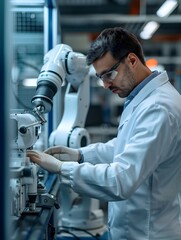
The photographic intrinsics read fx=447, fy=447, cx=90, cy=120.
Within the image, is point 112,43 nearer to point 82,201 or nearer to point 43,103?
point 43,103

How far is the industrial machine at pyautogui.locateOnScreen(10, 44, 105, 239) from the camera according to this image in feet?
6.23

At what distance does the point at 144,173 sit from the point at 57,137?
120cm

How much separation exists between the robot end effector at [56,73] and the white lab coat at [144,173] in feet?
1.38

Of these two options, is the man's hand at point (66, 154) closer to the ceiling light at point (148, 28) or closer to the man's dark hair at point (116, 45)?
the man's dark hair at point (116, 45)

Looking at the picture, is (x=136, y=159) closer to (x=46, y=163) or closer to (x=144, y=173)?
(x=144, y=173)

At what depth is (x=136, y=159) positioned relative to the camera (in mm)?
1902

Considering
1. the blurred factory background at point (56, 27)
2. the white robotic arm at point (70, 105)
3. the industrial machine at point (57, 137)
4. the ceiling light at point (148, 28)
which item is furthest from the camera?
the ceiling light at point (148, 28)

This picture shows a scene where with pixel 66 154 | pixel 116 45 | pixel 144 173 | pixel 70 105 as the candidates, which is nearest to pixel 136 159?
pixel 144 173

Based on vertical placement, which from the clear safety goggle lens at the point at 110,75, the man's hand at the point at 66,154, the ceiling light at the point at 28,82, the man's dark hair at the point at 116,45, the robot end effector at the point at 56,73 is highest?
the man's dark hair at the point at 116,45

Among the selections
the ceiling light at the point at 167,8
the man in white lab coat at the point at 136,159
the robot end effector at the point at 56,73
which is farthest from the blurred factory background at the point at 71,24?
the man in white lab coat at the point at 136,159

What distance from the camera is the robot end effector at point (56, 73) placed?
2340 millimetres

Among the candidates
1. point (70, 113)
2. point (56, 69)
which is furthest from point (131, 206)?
point (70, 113)

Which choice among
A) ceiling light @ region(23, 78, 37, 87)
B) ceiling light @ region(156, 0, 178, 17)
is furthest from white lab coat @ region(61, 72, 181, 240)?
ceiling light @ region(156, 0, 178, 17)

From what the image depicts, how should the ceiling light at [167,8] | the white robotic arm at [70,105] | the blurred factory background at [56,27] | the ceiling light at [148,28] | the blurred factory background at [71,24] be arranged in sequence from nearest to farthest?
the white robotic arm at [70,105] → the blurred factory background at [56,27] → the blurred factory background at [71,24] → the ceiling light at [167,8] → the ceiling light at [148,28]
